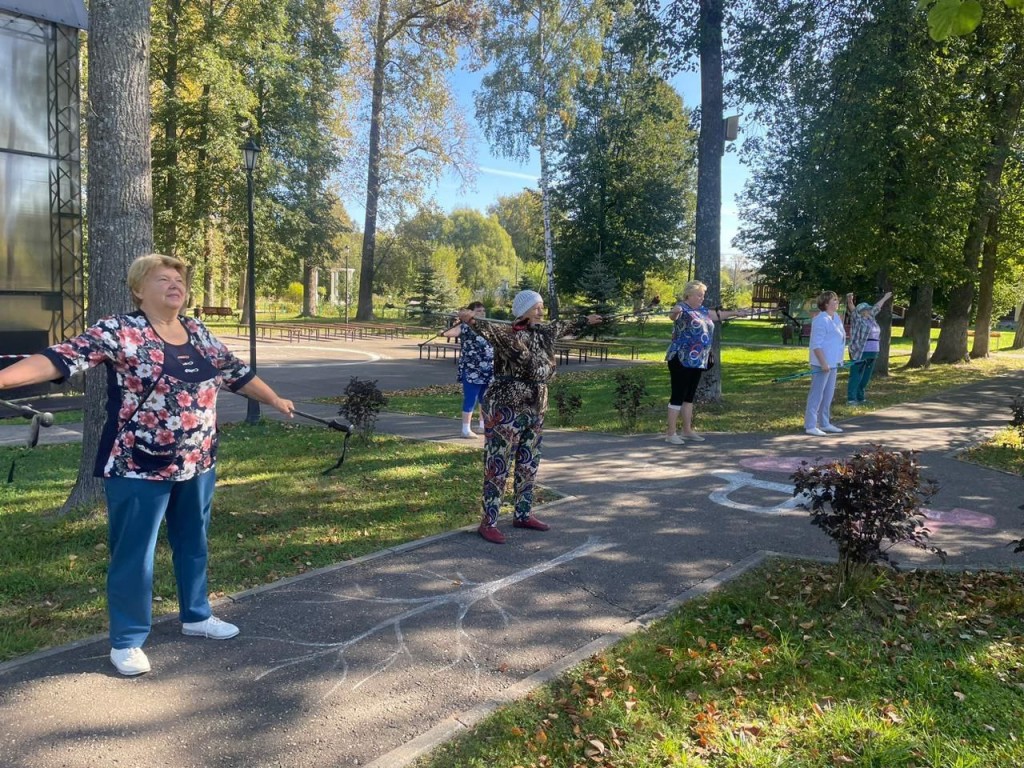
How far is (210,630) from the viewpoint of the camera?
3.80 m

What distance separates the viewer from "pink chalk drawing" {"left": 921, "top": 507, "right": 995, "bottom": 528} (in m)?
5.99

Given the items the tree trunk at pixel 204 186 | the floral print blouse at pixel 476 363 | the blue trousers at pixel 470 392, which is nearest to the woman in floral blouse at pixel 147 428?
the floral print blouse at pixel 476 363

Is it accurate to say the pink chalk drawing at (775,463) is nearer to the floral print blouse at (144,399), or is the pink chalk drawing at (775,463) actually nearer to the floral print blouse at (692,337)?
the floral print blouse at (692,337)

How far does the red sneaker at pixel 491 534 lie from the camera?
17.6ft

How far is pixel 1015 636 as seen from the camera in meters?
3.94

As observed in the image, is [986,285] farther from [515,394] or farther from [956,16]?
[515,394]

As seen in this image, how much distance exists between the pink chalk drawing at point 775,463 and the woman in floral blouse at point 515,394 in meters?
3.61

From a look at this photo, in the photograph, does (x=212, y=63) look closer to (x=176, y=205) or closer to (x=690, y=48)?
(x=176, y=205)

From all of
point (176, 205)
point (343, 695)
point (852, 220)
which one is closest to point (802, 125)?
point (852, 220)

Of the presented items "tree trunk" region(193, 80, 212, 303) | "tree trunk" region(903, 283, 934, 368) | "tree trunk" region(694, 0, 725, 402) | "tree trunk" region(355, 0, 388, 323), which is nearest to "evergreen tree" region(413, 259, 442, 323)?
"tree trunk" region(355, 0, 388, 323)

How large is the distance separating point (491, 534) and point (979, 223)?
1958 cm

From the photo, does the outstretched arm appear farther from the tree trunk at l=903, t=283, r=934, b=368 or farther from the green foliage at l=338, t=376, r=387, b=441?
the tree trunk at l=903, t=283, r=934, b=368

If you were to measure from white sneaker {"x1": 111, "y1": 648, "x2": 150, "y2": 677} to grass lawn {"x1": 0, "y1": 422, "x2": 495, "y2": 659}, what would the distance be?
57 cm

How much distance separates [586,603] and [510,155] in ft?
92.4
